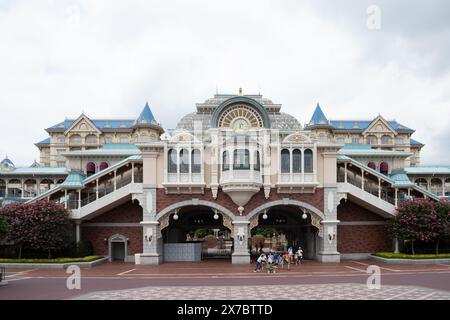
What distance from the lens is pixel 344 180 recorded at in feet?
132

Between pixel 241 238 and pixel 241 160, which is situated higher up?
pixel 241 160

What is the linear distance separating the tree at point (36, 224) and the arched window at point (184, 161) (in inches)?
428

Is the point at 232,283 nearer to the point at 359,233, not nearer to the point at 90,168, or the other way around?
the point at 359,233

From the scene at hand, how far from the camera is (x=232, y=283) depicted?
2500cm

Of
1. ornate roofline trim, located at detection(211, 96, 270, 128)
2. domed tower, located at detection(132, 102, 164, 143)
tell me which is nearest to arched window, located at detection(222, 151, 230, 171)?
ornate roofline trim, located at detection(211, 96, 270, 128)

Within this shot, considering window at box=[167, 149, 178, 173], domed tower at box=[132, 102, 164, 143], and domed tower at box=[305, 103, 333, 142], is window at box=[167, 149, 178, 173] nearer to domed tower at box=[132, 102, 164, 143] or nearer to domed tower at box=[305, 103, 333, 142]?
domed tower at box=[132, 102, 164, 143]

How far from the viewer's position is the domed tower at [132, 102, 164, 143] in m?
73.5

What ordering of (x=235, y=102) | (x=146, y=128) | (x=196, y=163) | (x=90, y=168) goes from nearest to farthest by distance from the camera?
(x=196, y=163)
(x=235, y=102)
(x=90, y=168)
(x=146, y=128)

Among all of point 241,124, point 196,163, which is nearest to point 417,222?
point 241,124

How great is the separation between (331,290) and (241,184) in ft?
50.7

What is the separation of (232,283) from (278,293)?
15.2 ft

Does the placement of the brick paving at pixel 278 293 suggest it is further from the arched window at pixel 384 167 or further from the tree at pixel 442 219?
the arched window at pixel 384 167
